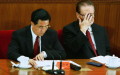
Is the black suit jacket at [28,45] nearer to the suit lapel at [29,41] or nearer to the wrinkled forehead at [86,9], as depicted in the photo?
the suit lapel at [29,41]

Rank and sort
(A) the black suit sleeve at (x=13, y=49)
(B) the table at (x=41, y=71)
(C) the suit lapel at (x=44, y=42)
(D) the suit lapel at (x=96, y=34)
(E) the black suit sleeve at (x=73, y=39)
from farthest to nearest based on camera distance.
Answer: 1. (D) the suit lapel at (x=96, y=34)
2. (E) the black suit sleeve at (x=73, y=39)
3. (C) the suit lapel at (x=44, y=42)
4. (A) the black suit sleeve at (x=13, y=49)
5. (B) the table at (x=41, y=71)

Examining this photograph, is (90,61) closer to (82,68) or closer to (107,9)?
(82,68)

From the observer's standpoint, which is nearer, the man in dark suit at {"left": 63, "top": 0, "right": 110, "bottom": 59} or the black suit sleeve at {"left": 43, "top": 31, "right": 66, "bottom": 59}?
the black suit sleeve at {"left": 43, "top": 31, "right": 66, "bottom": 59}

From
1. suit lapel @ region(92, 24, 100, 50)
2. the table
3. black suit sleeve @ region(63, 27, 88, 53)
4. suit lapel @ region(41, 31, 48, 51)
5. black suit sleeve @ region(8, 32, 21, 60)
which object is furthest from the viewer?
suit lapel @ region(92, 24, 100, 50)

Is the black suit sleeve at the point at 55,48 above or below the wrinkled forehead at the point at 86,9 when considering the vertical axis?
below

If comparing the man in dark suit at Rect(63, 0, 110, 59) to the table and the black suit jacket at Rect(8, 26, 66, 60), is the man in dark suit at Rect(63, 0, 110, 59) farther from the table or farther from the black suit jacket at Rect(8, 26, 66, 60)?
the table

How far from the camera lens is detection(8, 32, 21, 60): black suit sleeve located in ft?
Result: 11.5

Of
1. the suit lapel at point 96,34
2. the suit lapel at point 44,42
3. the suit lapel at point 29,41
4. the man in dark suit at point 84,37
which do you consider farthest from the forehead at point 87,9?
the suit lapel at point 29,41

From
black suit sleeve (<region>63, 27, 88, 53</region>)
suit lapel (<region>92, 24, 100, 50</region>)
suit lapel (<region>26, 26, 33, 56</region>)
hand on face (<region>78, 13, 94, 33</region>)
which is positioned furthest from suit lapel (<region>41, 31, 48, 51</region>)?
suit lapel (<region>92, 24, 100, 50</region>)

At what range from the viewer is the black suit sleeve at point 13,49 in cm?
351

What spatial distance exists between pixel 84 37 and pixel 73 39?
0.16m

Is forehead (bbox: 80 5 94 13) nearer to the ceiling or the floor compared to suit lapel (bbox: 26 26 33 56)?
nearer to the ceiling

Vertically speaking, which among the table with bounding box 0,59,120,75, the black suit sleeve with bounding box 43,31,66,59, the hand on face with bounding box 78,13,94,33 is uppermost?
the hand on face with bounding box 78,13,94,33

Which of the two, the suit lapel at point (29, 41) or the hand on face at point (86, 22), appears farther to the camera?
the hand on face at point (86, 22)
